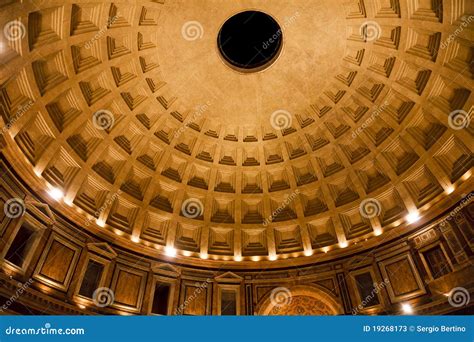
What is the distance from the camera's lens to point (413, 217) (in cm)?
2097

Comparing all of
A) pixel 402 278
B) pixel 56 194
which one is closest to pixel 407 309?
pixel 402 278

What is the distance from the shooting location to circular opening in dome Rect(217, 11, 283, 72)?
22.3m

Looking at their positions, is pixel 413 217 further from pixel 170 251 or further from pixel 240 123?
pixel 170 251

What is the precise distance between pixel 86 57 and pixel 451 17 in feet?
65.1

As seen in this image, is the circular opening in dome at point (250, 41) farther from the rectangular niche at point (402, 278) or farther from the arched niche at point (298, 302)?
the arched niche at point (298, 302)

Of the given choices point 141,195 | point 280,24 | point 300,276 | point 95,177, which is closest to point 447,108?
point 280,24

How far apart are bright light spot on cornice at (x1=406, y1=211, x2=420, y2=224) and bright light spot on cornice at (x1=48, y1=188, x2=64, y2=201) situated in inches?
804

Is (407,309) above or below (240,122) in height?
below

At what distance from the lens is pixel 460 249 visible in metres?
18.0

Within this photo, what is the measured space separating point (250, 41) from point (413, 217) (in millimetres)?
15350

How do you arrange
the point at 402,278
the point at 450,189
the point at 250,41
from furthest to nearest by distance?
1. the point at 250,41
2. the point at 402,278
3. the point at 450,189

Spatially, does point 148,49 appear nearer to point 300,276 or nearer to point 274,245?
point 274,245

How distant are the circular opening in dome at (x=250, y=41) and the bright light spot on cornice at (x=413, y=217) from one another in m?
13.0

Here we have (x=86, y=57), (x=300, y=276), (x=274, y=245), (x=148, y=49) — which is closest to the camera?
(x=86, y=57)
